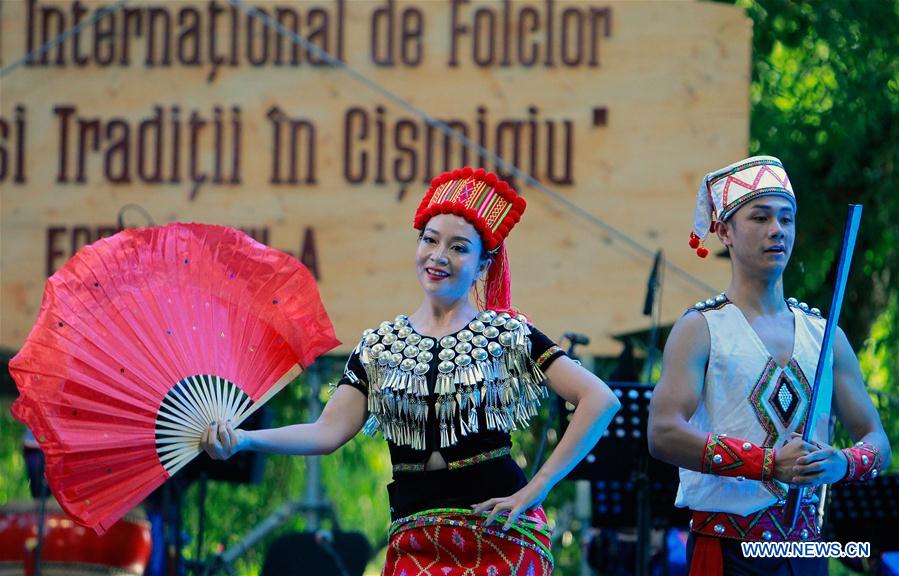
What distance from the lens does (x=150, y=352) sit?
353 cm

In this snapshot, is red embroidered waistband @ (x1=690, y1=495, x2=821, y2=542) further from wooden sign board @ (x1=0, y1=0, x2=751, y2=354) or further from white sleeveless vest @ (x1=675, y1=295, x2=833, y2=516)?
wooden sign board @ (x1=0, y1=0, x2=751, y2=354)

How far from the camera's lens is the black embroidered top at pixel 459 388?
11.3 ft

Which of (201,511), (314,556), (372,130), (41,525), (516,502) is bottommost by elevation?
(314,556)

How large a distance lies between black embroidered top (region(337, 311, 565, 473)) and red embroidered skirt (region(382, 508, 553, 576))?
0.17 metres

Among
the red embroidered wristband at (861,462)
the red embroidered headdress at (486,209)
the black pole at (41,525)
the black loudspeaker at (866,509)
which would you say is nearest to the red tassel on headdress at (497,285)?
the red embroidered headdress at (486,209)

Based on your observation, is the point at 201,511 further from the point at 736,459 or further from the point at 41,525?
the point at 736,459

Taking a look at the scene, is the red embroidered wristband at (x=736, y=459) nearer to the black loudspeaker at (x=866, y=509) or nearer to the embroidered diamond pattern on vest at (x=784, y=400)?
the embroidered diamond pattern on vest at (x=784, y=400)

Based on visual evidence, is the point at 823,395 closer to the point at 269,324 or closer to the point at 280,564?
the point at 269,324

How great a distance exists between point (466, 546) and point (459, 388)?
0.42 meters

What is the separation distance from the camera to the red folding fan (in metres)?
3.38

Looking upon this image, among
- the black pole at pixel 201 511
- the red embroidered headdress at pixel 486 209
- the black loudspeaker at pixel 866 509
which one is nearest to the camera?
the red embroidered headdress at pixel 486 209

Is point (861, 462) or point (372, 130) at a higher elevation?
point (372, 130)

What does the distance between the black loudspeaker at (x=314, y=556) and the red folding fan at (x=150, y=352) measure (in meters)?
3.31

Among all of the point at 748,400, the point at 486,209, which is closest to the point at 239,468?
the point at 486,209
